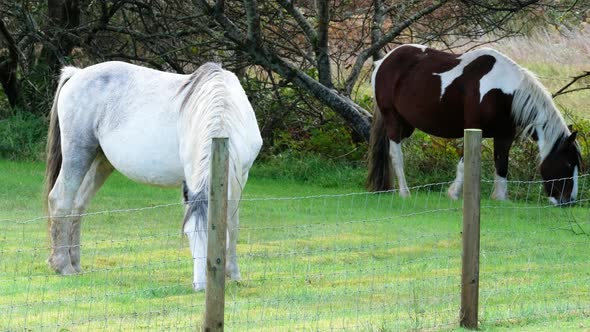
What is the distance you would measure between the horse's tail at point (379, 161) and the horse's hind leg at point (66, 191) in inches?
222

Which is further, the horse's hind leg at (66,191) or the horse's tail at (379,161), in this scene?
the horse's tail at (379,161)

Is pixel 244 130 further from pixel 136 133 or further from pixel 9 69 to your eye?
pixel 9 69

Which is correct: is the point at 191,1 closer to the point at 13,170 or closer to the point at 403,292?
the point at 13,170

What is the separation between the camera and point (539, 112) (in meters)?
12.3

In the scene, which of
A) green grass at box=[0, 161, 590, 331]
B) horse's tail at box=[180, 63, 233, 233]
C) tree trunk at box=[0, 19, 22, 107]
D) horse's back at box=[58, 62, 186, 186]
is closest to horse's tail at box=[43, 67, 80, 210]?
horse's back at box=[58, 62, 186, 186]

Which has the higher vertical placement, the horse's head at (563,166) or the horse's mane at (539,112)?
the horse's mane at (539,112)

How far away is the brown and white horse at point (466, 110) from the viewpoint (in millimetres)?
12273

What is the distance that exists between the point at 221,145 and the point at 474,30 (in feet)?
38.8

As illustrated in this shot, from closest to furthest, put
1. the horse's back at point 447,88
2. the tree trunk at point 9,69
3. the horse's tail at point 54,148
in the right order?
the horse's tail at point 54,148, the horse's back at point 447,88, the tree trunk at point 9,69

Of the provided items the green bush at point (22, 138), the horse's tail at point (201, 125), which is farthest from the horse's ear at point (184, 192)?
the green bush at point (22, 138)

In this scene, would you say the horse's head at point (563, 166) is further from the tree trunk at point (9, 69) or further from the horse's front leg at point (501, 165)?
the tree trunk at point (9, 69)

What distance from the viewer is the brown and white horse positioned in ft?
40.3

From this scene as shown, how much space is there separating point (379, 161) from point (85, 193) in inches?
225

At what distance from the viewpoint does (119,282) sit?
764 cm
